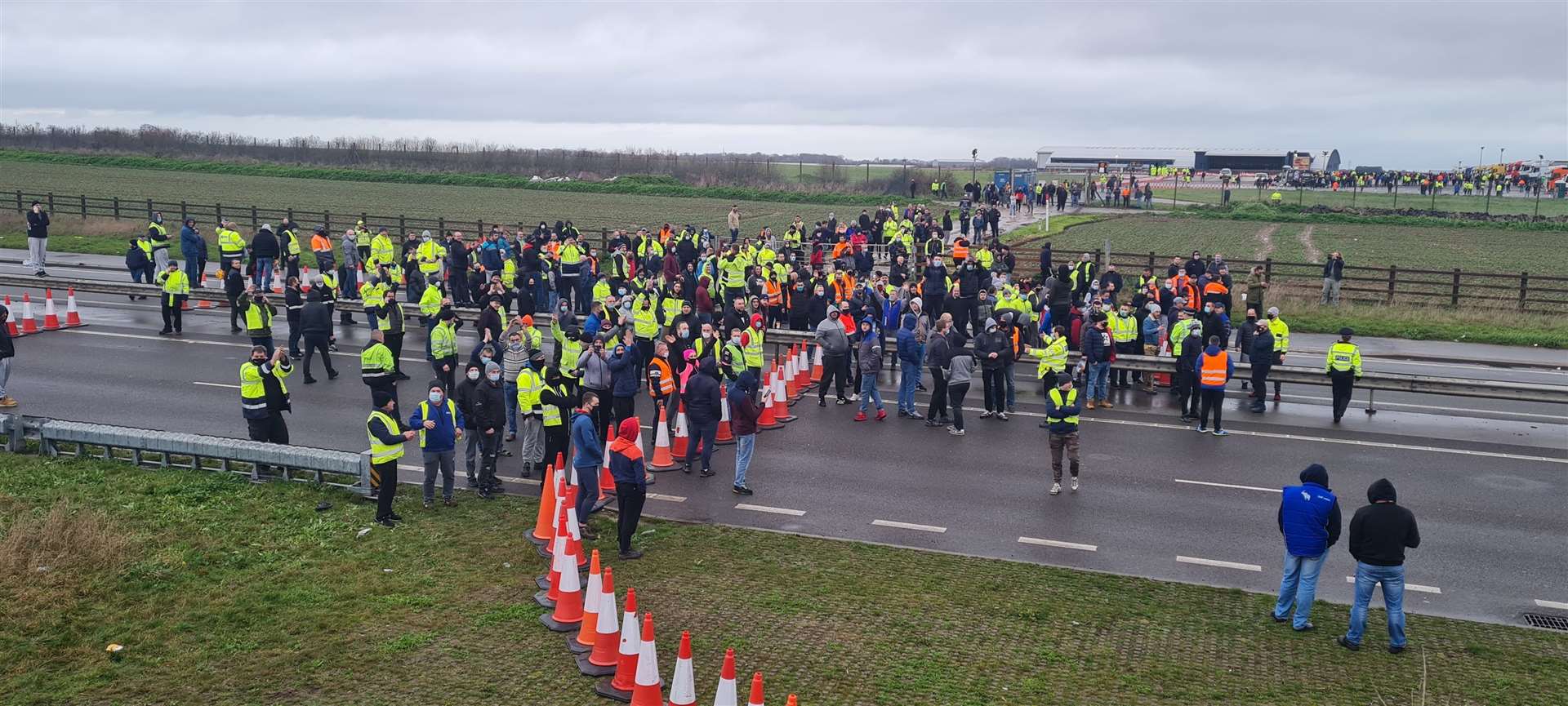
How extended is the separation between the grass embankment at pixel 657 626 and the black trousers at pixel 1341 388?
8.58 m

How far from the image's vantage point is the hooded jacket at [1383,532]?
1007 cm

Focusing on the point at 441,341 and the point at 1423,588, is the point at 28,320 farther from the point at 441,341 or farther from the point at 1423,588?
the point at 1423,588

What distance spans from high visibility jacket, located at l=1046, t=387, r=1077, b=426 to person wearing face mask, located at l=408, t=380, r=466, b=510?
23.1 feet

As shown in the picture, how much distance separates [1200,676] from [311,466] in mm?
9952

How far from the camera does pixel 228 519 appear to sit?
12.9 metres

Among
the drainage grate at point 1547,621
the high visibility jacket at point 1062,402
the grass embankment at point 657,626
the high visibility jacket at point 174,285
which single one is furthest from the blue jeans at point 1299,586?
the high visibility jacket at point 174,285

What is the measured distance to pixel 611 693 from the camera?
352 inches

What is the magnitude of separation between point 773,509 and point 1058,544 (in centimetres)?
325

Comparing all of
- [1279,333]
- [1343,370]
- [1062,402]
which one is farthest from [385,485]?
[1279,333]

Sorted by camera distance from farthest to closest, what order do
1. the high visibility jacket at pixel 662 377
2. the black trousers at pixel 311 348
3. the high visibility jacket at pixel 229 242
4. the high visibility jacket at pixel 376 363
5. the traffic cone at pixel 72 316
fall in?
the high visibility jacket at pixel 229 242
the traffic cone at pixel 72 316
the black trousers at pixel 311 348
the high visibility jacket at pixel 662 377
the high visibility jacket at pixel 376 363

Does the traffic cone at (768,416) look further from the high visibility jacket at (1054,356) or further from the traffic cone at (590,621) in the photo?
the traffic cone at (590,621)

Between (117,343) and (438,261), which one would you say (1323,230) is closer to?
(438,261)

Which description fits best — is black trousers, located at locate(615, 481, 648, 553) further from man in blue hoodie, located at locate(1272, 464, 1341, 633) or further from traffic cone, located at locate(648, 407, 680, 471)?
man in blue hoodie, located at locate(1272, 464, 1341, 633)

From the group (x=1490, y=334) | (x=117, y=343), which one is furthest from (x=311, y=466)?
(x=1490, y=334)
